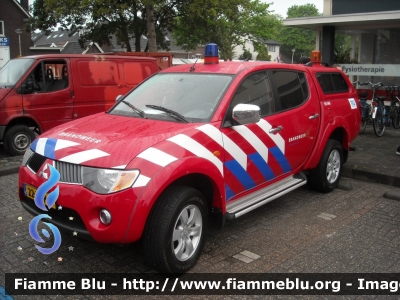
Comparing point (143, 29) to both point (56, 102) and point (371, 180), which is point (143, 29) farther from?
point (371, 180)

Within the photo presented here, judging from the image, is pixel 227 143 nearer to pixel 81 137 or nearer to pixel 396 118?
pixel 81 137

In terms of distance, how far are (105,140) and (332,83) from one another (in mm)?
3733

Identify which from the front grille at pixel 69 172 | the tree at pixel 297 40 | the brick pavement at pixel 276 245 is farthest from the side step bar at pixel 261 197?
the tree at pixel 297 40

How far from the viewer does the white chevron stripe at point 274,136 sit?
450 centimetres

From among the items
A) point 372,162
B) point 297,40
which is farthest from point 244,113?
point 297,40

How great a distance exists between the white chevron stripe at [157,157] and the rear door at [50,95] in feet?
19.2

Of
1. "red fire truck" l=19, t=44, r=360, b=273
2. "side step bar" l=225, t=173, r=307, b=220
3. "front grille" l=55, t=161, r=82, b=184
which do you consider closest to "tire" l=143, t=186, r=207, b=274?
"red fire truck" l=19, t=44, r=360, b=273

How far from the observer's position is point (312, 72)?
18.5ft

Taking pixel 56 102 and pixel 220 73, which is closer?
pixel 220 73

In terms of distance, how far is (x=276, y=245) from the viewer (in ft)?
13.9

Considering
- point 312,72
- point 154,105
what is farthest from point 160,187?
point 312,72

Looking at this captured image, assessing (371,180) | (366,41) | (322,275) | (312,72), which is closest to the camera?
(322,275)

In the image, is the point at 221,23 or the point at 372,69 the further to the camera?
the point at 221,23

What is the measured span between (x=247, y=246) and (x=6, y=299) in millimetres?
2212
